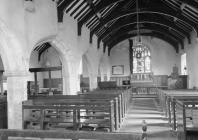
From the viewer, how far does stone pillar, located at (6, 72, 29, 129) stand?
6.23 metres

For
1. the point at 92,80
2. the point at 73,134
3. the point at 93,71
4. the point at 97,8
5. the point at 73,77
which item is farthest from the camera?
the point at 92,80

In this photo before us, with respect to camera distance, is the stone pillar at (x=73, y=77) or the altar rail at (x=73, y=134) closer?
the altar rail at (x=73, y=134)

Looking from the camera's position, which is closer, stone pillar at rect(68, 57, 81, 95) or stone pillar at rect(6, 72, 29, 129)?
stone pillar at rect(6, 72, 29, 129)

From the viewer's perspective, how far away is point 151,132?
238 inches

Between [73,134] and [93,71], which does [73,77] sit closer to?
[93,71]

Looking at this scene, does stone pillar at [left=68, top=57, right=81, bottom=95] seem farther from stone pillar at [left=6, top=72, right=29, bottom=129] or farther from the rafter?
stone pillar at [left=6, top=72, right=29, bottom=129]

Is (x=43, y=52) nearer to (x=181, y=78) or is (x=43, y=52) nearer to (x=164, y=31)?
(x=164, y=31)

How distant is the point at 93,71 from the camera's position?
1555 centimetres

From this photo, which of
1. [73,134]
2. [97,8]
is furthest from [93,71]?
[73,134]

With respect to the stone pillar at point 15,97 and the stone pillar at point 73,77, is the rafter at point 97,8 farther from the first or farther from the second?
the stone pillar at point 15,97

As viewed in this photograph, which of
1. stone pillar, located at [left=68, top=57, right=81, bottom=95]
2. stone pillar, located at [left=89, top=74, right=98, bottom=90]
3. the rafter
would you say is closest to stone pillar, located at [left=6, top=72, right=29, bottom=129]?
stone pillar, located at [left=68, top=57, right=81, bottom=95]

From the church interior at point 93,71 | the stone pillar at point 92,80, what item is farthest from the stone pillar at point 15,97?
the stone pillar at point 92,80

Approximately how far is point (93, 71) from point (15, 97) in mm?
9402

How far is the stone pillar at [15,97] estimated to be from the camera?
623 centimetres
